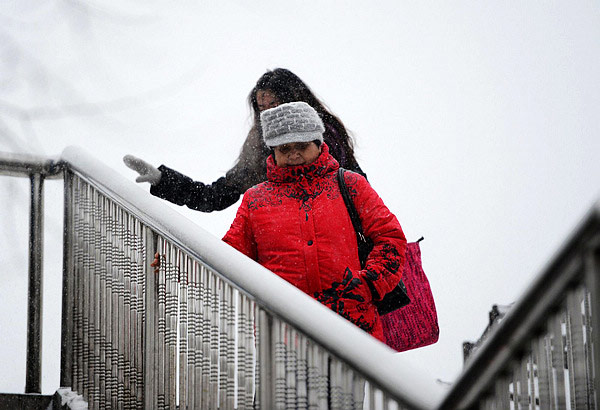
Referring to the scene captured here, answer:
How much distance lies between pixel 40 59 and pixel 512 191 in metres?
56.2

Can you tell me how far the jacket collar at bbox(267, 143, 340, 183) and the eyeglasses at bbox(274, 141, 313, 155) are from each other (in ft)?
0.29

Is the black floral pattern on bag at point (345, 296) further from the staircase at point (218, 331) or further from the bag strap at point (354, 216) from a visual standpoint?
the staircase at point (218, 331)

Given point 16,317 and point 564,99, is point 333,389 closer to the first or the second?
point 16,317

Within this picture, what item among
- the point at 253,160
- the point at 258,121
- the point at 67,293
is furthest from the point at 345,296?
the point at 67,293

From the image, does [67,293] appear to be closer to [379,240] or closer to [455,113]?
[379,240]

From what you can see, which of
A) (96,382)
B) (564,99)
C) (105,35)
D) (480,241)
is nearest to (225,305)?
(96,382)

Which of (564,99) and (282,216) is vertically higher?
(564,99)

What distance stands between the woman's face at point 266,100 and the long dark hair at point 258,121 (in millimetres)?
20

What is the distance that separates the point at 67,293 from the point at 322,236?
171 centimetres

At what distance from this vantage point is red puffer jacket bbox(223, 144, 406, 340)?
449 centimetres

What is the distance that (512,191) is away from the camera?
195ft

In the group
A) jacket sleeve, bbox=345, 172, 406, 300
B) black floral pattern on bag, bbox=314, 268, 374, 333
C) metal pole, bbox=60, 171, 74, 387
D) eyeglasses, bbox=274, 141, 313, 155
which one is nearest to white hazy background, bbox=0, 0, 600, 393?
metal pole, bbox=60, 171, 74, 387

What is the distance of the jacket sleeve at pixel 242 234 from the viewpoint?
190 inches

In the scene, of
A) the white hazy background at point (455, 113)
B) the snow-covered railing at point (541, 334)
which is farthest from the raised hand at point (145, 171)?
the white hazy background at point (455, 113)
